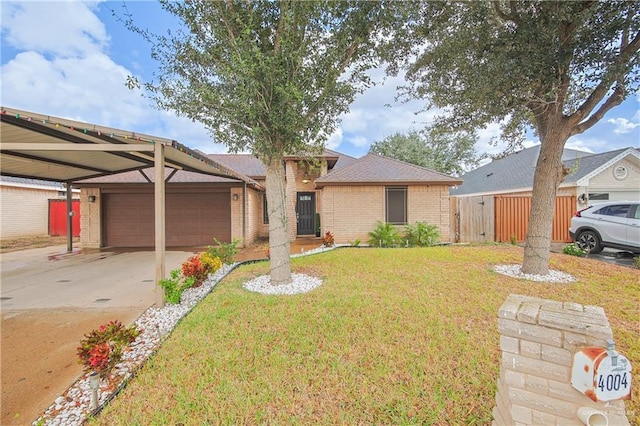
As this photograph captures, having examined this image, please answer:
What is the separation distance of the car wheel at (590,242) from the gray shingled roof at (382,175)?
4140 millimetres

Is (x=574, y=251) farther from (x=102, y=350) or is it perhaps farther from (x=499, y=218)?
(x=102, y=350)

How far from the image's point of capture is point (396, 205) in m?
11.1

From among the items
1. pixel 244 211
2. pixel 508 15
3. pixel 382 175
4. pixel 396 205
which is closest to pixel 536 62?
pixel 508 15

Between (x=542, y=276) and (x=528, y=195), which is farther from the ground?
(x=528, y=195)

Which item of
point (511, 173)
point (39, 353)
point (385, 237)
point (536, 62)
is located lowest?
point (39, 353)

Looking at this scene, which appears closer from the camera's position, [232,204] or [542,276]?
[542,276]

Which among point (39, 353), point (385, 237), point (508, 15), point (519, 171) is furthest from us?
point (519, 171)

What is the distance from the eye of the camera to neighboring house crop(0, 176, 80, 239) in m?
13.9

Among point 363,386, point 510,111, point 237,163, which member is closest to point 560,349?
point 363,386

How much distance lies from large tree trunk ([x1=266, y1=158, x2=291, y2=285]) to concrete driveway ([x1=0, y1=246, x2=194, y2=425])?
232cm

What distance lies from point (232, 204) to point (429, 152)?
749 inches

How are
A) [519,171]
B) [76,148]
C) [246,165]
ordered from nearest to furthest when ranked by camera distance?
[76,148]
[246,165]
[519,171]

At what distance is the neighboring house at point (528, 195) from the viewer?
11156mm

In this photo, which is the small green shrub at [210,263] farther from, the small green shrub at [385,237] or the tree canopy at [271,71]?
the small green shrub at [385,237]
